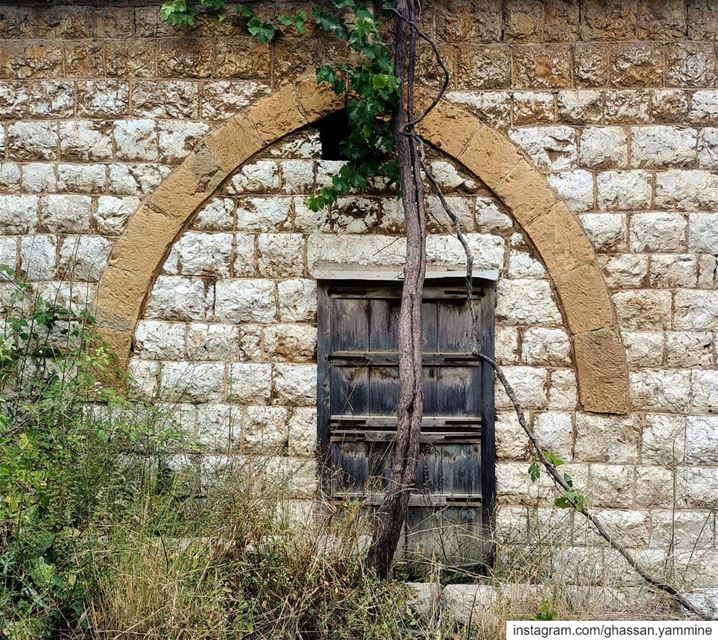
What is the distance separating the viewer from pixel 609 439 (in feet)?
16.6

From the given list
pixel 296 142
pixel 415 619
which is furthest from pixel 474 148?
pixel 415 619

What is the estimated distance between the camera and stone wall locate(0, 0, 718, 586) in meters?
5.07

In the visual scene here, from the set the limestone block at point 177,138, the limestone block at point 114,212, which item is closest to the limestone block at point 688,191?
the limestone block at point 177,138

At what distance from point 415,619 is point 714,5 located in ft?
12.9

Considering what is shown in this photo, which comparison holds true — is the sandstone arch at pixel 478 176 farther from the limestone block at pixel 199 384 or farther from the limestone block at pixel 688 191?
the limestone block at pixel 688 191

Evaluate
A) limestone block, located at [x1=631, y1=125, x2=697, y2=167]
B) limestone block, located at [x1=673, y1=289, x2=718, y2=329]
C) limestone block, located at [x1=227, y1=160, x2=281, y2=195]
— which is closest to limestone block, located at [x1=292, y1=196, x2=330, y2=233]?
limestone block, located at [x1=227, y1=160, x2=281, y2=195]

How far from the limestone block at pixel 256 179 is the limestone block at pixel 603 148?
6.07 ft

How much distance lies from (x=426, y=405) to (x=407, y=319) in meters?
0.80

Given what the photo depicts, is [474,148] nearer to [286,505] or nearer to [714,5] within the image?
[714,5]

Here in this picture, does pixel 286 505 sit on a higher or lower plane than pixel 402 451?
lower

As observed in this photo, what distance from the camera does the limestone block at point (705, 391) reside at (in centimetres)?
505

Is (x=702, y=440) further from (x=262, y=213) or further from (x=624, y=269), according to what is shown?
(x=262, y=213)

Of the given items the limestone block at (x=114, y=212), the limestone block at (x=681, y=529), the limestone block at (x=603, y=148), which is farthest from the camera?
the limestone block at (x=114, y=212)

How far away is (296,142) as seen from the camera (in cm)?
523
